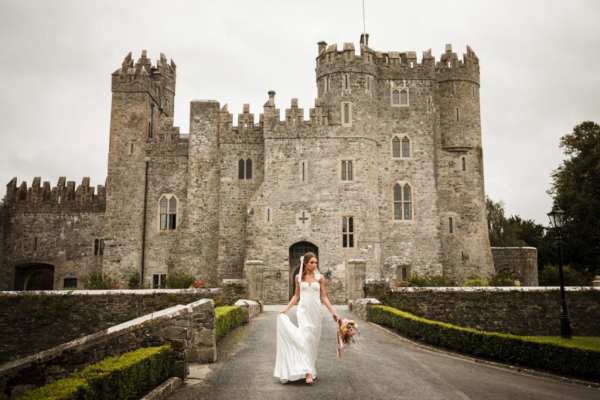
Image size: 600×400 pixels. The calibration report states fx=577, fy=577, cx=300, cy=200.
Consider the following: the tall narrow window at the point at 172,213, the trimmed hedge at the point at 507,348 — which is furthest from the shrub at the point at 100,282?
the trimmed hedge at the point at 507,348

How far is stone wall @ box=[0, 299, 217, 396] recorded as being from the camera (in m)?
8.20

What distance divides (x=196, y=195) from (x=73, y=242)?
33.3 feet

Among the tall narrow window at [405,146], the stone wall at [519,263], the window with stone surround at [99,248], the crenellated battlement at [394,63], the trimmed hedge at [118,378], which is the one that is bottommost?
the trimmed hedge at [118,378]

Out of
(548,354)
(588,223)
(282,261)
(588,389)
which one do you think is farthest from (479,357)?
(588,223)

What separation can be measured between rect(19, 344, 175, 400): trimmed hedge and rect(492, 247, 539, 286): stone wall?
32.4 meters

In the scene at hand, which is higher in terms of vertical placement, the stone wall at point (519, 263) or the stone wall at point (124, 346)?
the stone wall at point (519, 263)

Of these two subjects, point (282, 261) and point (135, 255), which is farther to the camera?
point (135, 255)

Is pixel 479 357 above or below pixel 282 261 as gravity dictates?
below

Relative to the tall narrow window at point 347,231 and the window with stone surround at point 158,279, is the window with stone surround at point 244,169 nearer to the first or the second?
the tall narrow window at point 347,231

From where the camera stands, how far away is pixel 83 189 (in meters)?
40.9

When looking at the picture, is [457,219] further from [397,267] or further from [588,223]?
[588,223]

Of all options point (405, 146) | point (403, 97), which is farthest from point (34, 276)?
point (403, 97)

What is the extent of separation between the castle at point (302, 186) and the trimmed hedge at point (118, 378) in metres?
22.4

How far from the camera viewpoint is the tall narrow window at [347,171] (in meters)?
33.8
